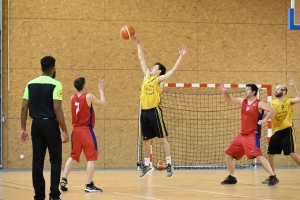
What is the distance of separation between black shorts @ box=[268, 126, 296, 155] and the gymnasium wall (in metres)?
5.73

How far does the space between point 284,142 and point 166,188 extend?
319cm

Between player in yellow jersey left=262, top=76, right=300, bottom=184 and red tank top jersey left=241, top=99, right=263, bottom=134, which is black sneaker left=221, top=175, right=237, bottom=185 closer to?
red tank top jersey left=241, top=99, right=263, bottom=134

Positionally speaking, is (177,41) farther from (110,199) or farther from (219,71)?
(110,199)

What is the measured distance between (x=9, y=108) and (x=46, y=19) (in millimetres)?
2725

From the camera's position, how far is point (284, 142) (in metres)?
13.0

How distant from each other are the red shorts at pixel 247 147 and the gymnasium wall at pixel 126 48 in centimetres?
653

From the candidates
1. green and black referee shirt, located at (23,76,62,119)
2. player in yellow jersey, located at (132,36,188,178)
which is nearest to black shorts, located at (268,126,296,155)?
player in yellow jersey, located at (132,36,188,178)

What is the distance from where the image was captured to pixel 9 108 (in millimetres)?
17562

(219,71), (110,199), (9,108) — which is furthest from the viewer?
(219,71)

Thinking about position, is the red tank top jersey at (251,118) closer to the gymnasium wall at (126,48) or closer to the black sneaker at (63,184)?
the black sneaker at (63,184)

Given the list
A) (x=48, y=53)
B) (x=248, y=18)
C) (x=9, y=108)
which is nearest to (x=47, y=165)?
(x=9, y=108)

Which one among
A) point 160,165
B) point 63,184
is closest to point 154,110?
point 63,184

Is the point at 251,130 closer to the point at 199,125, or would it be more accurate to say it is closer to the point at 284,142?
the point at 284,142

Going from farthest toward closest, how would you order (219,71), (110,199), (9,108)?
(219,71) < (9,108) < (110,199)
